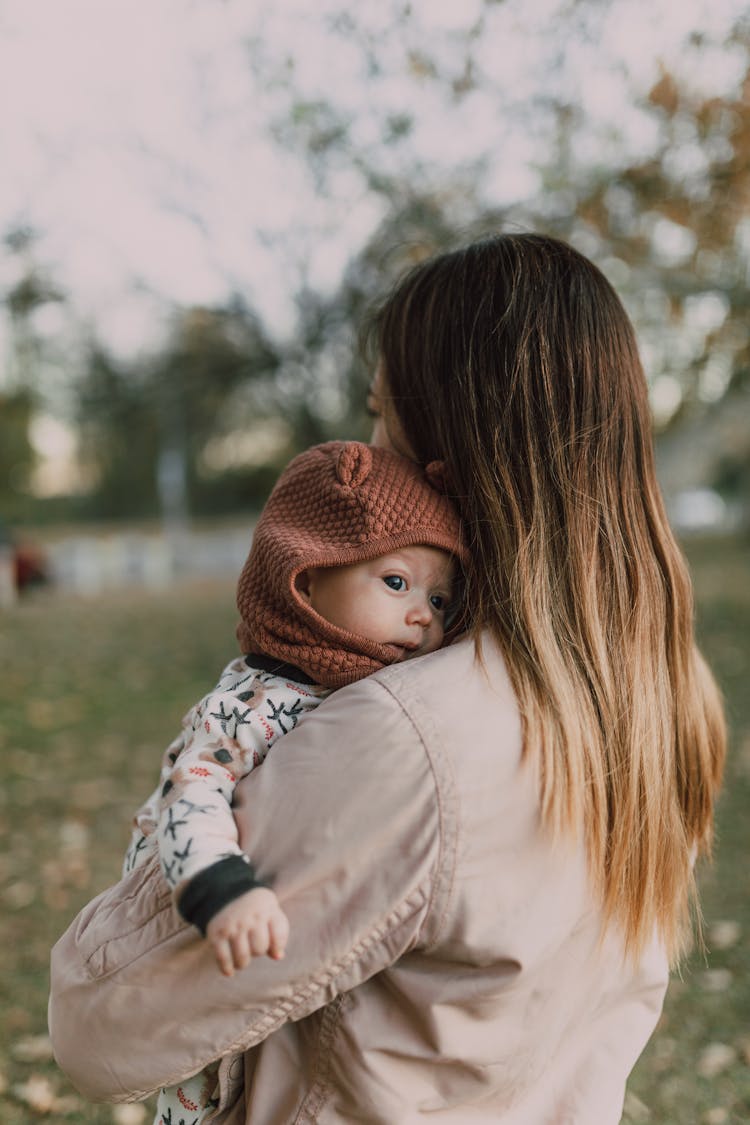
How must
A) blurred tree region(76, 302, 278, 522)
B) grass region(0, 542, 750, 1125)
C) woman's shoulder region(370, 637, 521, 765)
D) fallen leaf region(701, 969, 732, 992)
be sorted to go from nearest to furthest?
woman's shoulder region(370, 637, 521, 765) < grass region(0, 542, 750, 1125) < fallen leaf region(701, 969, 732, 992) < blurred tree region(76, 302, 278, 522)

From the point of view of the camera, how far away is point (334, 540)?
1579 mm

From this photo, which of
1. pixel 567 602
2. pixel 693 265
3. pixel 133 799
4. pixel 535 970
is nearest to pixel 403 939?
pixel 535 970

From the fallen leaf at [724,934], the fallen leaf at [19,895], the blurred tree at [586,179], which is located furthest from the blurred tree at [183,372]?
the fallen leaf at [724,934]

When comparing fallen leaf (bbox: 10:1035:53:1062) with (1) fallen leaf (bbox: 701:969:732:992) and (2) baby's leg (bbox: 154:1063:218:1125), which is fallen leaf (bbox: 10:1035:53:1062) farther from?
(1) fallen leaf (bbox: 701:969:732:992)

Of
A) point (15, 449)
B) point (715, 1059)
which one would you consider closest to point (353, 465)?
point (715, 1059)

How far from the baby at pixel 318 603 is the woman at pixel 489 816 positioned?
0.24ft

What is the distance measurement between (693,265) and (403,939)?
8044 millimetres

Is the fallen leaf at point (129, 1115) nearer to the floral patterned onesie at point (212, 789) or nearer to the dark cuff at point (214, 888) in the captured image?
the floral patterned onesie at point (212, 789)

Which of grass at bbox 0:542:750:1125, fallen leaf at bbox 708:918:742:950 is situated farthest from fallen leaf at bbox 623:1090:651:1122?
fallen leaf at bbox 708:918:742:950

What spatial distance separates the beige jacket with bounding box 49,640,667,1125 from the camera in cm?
125

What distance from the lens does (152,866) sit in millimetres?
1418

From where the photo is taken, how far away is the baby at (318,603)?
1484 mm

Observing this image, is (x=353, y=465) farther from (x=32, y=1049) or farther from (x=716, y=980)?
(x=716, y=980)

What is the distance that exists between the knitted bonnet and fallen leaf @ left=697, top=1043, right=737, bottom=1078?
2727mm
